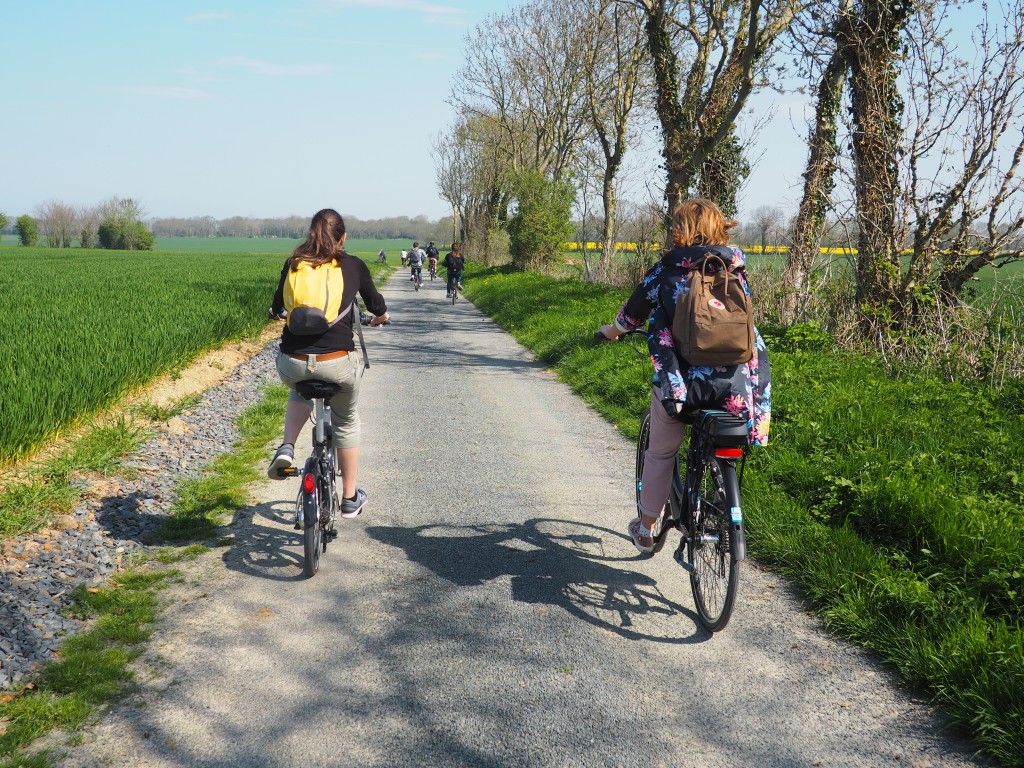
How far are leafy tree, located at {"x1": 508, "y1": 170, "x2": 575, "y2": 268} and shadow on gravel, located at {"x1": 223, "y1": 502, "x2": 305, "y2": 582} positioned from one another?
2630 centimetres

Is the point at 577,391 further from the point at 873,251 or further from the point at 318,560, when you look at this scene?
the point at 318,560

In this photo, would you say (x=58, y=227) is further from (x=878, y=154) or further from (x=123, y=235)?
(x=878, y=154)

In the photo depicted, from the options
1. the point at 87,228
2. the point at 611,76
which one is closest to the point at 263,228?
the point at 87,228

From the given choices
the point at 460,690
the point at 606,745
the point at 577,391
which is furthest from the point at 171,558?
the point at 577,391

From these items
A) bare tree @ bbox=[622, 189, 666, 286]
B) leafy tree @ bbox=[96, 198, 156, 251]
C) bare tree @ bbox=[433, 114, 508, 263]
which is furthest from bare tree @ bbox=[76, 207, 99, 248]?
bare tree @ bbox=[622, 189, 666, 286]

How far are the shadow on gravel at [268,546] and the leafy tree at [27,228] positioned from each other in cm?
10565

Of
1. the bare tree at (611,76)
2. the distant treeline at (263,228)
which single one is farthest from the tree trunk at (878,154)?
the distant treeline at (263,228)

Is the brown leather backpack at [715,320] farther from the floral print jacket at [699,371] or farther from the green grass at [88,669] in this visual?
the green grass at [88,669]

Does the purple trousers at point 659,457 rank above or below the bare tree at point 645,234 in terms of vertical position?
below

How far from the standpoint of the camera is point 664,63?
50.9ft

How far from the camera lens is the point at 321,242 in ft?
13.6

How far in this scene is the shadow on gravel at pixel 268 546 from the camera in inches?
175

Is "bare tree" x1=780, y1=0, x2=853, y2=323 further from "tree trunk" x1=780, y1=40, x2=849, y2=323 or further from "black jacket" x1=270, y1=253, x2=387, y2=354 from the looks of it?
"black jacket" x1=270, y1=253, x2=387, y2=354

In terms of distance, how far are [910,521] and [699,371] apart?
1.87 meters
